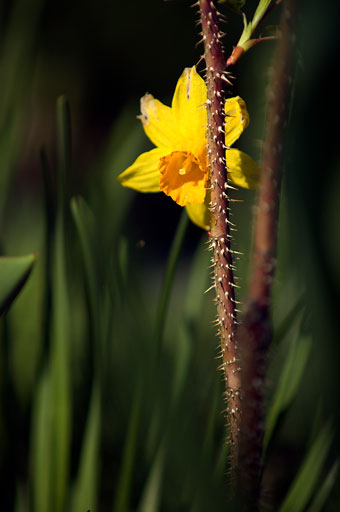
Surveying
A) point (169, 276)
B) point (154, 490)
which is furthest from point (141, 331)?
point (154, 490)

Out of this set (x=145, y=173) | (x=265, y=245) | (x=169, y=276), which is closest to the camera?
(x=265, y=245)

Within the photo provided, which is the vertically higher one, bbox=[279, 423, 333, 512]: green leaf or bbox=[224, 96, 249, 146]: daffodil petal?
bbox=[224, 96, 249, 146]: daffodil petal

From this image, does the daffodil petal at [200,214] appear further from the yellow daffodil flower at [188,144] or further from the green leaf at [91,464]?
the green leaf at [91,464]

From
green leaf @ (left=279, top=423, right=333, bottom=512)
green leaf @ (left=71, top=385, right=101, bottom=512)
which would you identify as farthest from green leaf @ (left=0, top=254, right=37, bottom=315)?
green leaf @ (left=279, top=423, right=333, bottom=512)

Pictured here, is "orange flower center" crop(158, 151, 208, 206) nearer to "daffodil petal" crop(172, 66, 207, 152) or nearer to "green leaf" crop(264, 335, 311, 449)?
"daffodil petal" crop(172, 66, 207, 152)

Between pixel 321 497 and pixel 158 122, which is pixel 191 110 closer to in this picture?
pixel 158 122

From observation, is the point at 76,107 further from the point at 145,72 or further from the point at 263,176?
the point at 263,176

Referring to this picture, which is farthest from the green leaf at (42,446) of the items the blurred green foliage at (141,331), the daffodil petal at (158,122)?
the daffodil petal at (158,122)
